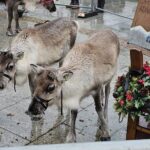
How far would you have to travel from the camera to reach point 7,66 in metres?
5.20

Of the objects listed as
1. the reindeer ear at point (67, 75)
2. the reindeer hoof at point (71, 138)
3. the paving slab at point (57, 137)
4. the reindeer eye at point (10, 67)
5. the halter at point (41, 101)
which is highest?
the reindeer ear at point (67, 75)

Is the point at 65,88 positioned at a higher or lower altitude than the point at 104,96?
higher

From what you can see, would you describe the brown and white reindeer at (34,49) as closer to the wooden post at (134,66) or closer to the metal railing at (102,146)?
the wooden post at (134,66)

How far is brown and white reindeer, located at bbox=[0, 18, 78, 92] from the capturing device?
527 centimetres

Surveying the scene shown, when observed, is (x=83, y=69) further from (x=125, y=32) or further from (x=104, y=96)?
(x=125, y=32)

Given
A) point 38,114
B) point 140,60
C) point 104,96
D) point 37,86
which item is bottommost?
point 104,96

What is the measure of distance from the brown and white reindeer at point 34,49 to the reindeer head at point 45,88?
1030 millimetres

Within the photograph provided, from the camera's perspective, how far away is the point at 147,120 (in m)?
4.16

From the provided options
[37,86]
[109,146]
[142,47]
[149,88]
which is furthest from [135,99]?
[109,146]

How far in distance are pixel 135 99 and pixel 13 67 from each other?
1936 mm

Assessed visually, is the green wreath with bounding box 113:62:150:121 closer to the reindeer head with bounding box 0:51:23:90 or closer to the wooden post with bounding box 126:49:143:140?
the wooden post with bounding box 126:49:143:140

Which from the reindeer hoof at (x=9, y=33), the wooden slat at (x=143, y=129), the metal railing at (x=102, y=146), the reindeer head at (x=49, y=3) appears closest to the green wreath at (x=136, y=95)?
the wooden slat at (x=143, y=129)

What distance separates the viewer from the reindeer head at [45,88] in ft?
13.7

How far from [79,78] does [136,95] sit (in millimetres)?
784
